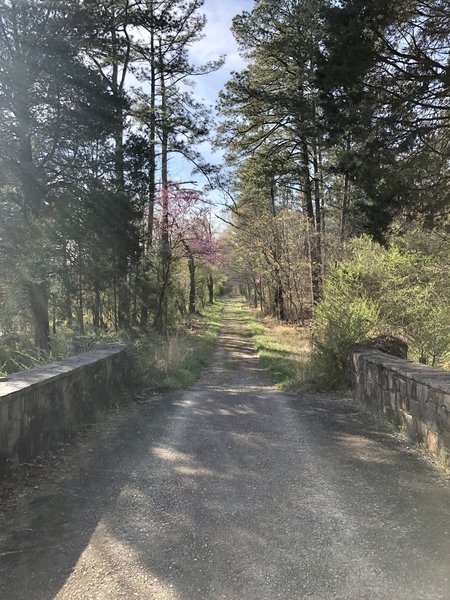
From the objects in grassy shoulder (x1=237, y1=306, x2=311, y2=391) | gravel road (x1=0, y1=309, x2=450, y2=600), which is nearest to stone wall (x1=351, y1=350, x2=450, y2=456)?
gravel road (x1=0, y1=309, x2=450, y2=600)

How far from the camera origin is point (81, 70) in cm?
1309

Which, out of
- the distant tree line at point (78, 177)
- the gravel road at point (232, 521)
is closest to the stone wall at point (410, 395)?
the gravel road at point (232, 521)

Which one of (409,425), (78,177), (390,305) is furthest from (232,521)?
(78,177)

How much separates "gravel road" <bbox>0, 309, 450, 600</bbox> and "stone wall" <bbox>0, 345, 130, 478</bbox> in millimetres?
312

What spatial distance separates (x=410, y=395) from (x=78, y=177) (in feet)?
38.4

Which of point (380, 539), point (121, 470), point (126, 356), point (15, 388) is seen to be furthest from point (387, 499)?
point (126, 356)

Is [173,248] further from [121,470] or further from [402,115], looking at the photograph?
[121,470]

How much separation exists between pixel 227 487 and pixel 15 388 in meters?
2.18

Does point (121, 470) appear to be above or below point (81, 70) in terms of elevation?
below

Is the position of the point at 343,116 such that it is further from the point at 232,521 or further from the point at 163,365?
the point at 232,521

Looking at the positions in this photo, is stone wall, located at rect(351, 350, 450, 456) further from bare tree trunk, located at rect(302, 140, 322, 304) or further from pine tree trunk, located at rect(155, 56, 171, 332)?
bare tree trunk, located at rect(302, 140, 322, 304)

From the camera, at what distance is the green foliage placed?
952cm

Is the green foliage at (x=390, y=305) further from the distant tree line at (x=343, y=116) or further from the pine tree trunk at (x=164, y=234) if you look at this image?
the pine tree trunk at (x=164, y=234)

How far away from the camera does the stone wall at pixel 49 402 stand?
14.9ft
